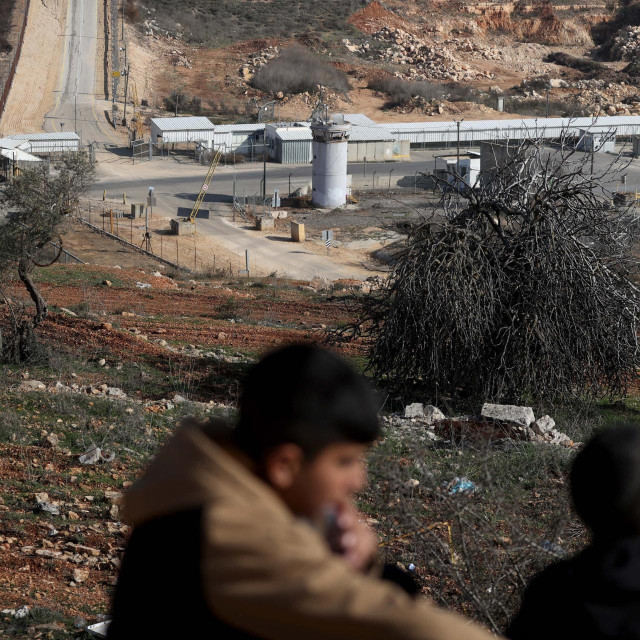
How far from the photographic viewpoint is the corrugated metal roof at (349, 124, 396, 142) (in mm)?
51500

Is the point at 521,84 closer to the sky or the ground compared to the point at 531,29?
closer to the ground

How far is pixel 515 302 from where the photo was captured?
48.7 feet

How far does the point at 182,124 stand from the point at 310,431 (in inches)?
2074

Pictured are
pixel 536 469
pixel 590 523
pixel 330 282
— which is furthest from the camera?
pixel 330 282

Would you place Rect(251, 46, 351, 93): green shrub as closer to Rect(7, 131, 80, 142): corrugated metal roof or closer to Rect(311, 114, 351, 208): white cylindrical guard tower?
Rect(7, 131, 80, 142): corrugated metal roof

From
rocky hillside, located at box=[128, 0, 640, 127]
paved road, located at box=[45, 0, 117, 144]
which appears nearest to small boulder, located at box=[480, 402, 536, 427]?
paved road, located at box=[45, 0, 117, 144]

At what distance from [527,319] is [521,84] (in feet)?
211

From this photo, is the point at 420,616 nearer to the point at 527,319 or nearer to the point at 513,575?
the point at 513,575

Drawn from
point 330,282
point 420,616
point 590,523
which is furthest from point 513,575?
point 330,282

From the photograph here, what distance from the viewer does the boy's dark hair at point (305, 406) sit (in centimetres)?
169

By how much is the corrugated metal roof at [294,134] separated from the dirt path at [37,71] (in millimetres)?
13403

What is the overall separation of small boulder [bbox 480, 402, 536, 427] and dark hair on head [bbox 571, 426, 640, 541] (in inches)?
455

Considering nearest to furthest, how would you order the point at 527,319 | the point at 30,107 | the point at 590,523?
the point at 590,523, the point at 527,319, the point at 30,107

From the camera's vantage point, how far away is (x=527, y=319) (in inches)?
571
